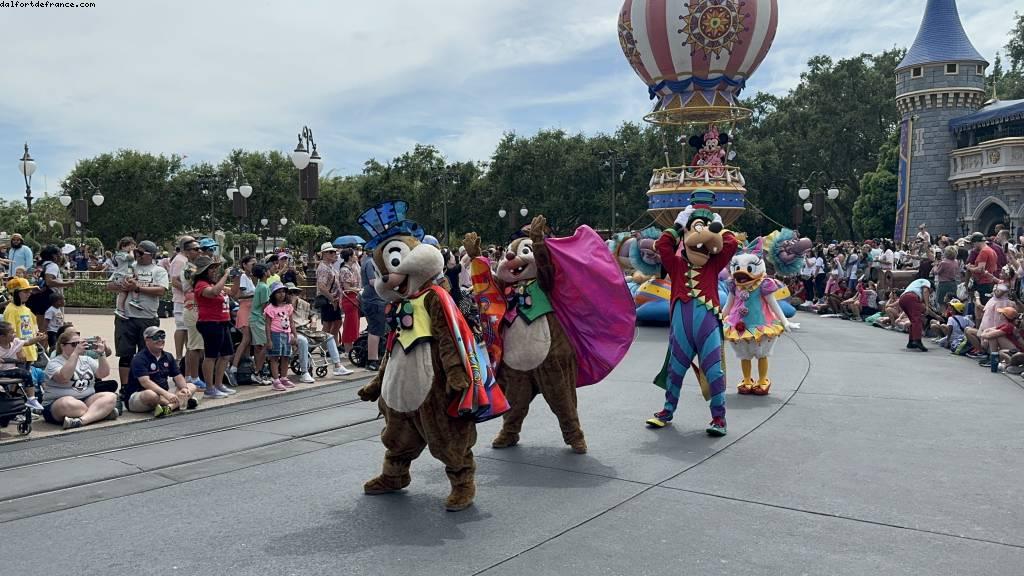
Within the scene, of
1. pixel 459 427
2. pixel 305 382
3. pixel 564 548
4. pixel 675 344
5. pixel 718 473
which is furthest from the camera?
pixel 305 382

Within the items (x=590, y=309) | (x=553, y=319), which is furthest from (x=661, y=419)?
(x=553, y=319)

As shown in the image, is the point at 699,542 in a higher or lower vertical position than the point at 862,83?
lower

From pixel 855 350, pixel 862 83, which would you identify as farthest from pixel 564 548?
pixel 862 83

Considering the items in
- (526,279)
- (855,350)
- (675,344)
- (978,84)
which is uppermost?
(978,84)

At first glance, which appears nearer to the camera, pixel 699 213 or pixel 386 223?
pixel 386 223

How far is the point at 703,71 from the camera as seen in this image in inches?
827

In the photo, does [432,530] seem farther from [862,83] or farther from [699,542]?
[862,83]

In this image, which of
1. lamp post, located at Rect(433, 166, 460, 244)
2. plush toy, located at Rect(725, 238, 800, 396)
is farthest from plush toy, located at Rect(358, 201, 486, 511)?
lamp post, located at Rect(433, 166, 460, 244)

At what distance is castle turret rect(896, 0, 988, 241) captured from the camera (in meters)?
32.9

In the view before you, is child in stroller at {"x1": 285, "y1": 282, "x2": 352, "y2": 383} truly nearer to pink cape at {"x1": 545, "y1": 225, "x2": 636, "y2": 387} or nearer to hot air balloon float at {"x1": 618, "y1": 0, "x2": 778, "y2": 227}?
pink cape at {"x1": 545, "y1": 225, "x2": 636, "y2": 387}

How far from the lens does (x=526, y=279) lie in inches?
240

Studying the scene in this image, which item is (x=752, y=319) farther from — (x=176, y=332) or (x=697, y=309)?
(x=176, y=332)

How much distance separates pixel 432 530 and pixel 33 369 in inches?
226

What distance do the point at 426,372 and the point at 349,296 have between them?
6746 millimetres
